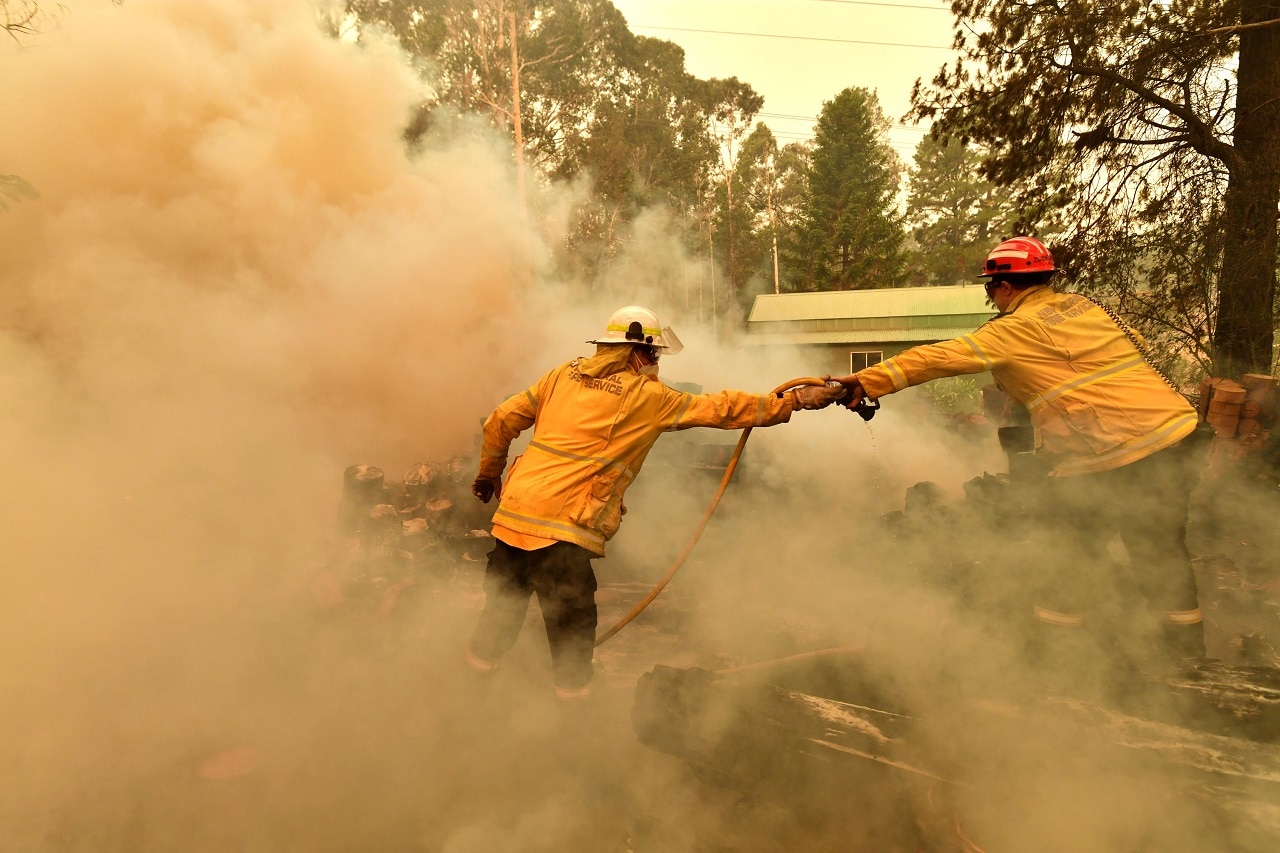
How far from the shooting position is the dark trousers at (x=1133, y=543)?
2.92 m

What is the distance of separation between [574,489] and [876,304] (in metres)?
19.5

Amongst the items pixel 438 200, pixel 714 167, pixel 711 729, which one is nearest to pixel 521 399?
pixel 711 729

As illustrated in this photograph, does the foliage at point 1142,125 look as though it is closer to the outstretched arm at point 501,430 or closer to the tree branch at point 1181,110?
the tree branch at point 1181,110

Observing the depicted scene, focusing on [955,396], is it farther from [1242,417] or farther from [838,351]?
[1242,417]

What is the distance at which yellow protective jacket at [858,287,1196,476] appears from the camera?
2916 mm

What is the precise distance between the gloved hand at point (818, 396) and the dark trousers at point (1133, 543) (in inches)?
42.7

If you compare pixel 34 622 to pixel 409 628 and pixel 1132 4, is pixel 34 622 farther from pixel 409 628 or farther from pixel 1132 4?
pixel 1132 4

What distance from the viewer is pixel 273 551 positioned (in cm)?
554

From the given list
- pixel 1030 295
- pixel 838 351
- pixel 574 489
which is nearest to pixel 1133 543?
pixel 1030 295

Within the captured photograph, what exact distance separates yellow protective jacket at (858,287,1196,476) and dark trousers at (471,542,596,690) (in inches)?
71.9

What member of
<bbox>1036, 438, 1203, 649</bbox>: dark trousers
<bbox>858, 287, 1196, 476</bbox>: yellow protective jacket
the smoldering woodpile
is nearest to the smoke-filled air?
the smoldering woodpile

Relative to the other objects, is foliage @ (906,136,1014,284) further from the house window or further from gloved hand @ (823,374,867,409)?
gloved hand @ (823,374,867,409)

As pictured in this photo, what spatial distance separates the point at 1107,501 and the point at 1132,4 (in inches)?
234

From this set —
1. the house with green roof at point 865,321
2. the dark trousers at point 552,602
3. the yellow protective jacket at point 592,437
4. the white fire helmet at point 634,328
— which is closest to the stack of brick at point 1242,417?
the yellow protective jacket at point 592,437
